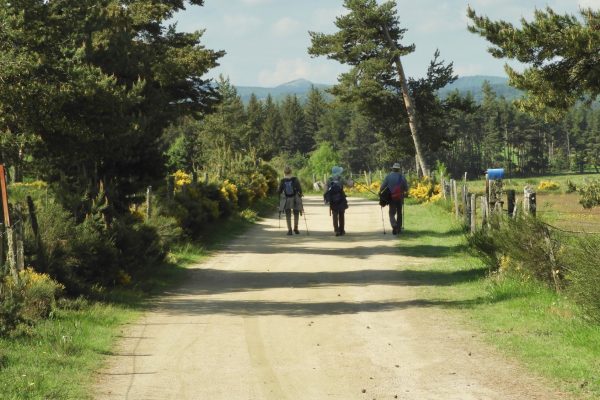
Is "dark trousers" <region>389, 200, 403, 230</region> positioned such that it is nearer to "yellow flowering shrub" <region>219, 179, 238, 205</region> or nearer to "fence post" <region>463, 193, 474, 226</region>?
"fence post" <region>463, 193, 474, 226</region>

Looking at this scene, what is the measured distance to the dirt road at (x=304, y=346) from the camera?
7648mm

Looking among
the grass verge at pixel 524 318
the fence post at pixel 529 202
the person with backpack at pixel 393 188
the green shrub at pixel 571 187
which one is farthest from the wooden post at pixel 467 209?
the green shrub at pixel 571 187

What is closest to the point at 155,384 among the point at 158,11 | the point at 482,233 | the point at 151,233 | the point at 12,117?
the point at 12,117

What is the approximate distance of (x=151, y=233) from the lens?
15.7 m

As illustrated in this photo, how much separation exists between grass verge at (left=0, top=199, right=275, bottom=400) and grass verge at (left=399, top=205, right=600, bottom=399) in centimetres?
463

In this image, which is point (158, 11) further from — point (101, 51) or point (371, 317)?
point (371, 317)

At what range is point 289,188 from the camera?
22781mm

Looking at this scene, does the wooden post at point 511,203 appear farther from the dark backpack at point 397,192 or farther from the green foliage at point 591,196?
the green foliage at point 591,196

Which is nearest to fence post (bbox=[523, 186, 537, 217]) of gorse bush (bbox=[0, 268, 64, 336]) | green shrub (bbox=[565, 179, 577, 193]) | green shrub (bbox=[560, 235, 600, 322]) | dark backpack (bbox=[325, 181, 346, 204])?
green shrub (bbox=[560, 235, 600, 322])

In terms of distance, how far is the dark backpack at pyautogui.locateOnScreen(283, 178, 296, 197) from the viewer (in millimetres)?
22719

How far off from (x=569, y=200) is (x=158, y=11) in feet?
96.4

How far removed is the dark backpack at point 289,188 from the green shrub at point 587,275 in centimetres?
1250

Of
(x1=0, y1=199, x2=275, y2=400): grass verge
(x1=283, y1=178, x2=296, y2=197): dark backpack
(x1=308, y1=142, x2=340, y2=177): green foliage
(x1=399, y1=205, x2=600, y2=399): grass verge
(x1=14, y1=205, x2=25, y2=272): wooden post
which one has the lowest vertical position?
(x1=399, y1=205, x2=600, y2=399): grass verge

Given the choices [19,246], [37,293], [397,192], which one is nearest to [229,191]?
[397,192]
